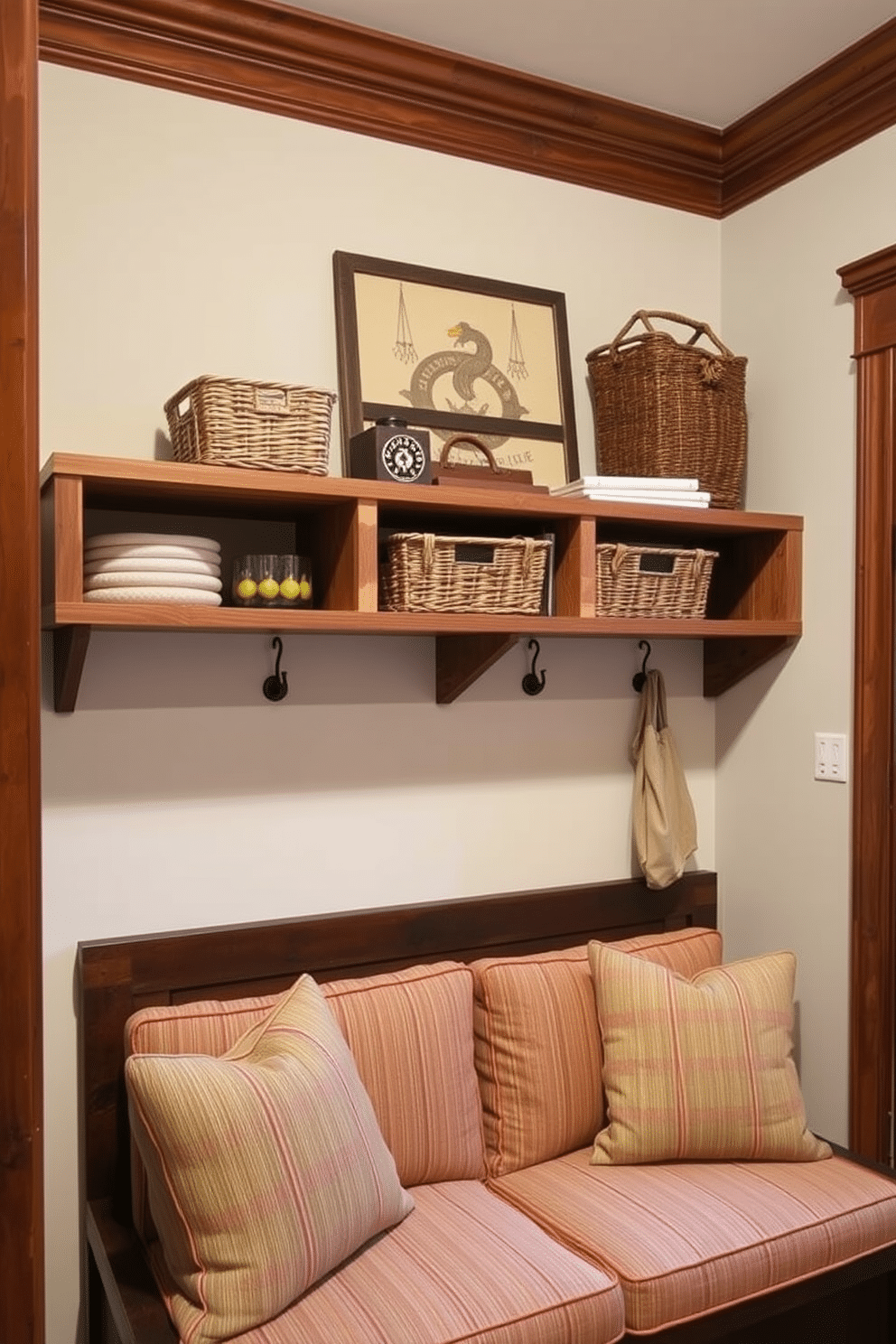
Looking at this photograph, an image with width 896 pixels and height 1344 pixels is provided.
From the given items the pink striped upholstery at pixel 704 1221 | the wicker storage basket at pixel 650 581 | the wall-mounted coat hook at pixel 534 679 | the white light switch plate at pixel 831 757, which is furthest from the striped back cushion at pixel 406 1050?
the white light switch plate at pixel 831 757

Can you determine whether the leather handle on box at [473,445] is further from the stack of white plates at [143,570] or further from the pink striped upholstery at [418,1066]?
the pink striped upholstery at [418,1066]

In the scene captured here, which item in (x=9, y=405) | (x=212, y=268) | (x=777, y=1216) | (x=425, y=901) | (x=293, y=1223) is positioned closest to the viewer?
(x=9, y=405)

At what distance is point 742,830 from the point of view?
2.73 m

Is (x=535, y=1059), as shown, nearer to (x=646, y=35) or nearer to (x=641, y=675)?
(x=641, y=675)

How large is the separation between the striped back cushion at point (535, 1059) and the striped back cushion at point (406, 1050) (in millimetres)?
57

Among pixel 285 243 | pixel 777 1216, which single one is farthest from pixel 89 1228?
pixel 285 243

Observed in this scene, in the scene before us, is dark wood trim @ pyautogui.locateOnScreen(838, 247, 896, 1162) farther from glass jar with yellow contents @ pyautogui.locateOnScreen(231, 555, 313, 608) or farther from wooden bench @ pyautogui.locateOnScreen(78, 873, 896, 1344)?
glass jar with yellow contents @ pyautogui.locateOnScreen(231, 555, 313, 608)

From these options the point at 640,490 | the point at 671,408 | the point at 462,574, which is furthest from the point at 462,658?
the point at 671,408

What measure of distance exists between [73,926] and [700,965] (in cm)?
131

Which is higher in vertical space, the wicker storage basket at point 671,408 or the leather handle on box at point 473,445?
the wicker storage basket at point 671,408

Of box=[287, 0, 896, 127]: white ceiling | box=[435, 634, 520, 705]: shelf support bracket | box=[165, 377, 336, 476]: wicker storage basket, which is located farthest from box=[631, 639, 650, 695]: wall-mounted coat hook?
box=[287, 0, 896, 127]: white ceiling

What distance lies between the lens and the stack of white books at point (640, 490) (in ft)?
7.55

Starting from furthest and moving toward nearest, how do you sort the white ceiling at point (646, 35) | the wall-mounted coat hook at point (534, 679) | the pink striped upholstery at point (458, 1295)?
the wall-mounted coat hook at point (534, 679) < the white ceiling at point (646, 35) < the pink striped upholstery at point (458, 1295)

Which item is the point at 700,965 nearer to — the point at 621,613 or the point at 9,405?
the point at 621,613
